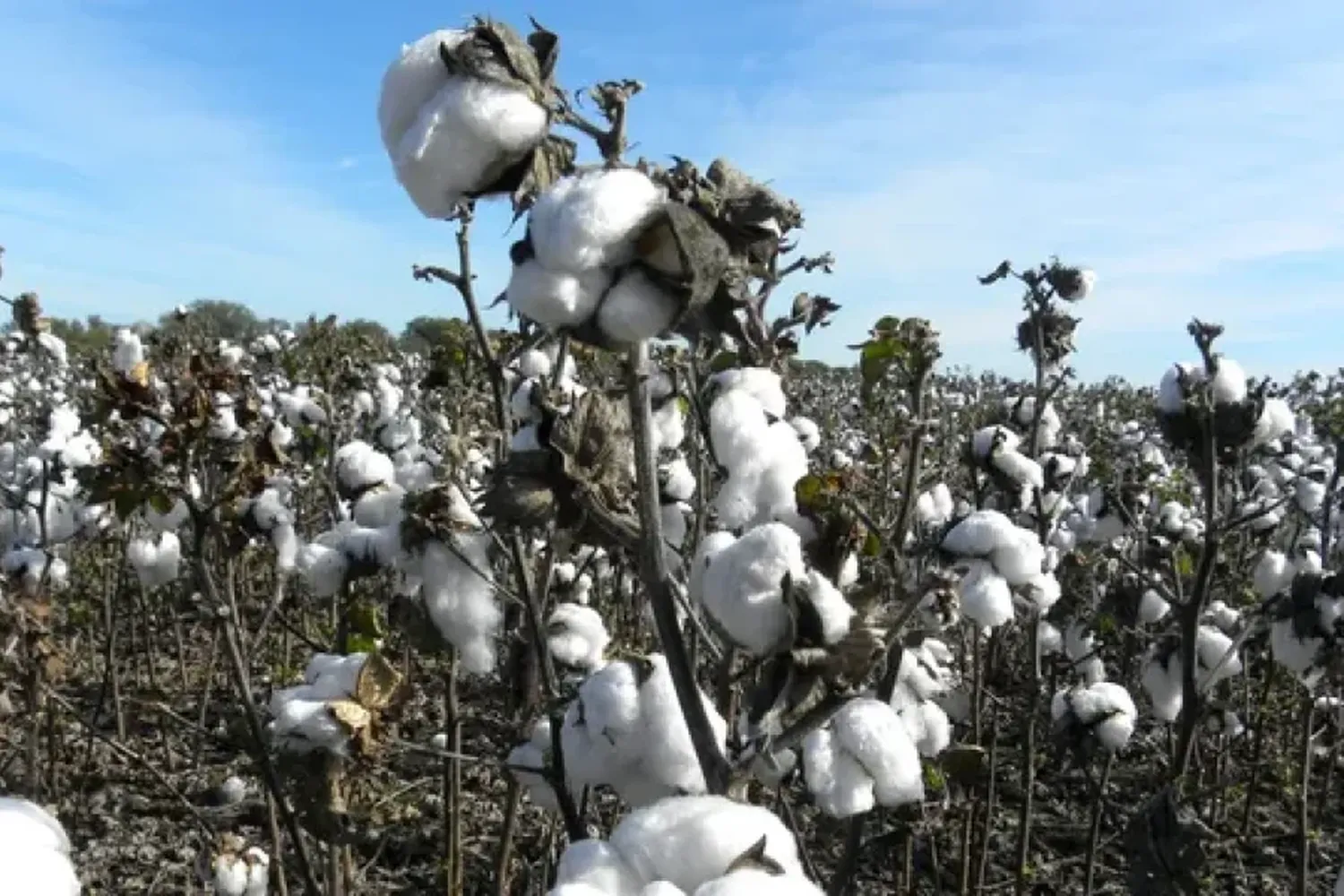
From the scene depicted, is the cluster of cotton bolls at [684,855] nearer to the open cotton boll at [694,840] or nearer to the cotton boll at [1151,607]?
the open cotton boll at [694,840]

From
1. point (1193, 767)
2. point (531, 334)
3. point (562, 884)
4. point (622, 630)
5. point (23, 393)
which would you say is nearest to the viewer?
point (562, 884)

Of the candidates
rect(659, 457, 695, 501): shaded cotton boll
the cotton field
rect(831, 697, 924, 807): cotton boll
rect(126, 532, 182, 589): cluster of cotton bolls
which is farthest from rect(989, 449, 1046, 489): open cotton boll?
rect(126, 532, 182, 589): cluster of cotton bolls

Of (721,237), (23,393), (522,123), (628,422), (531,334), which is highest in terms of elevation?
(23,393)

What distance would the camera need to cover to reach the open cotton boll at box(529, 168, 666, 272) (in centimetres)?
123

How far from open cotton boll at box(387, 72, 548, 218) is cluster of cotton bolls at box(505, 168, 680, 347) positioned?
7cm

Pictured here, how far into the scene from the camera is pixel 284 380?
11344 mm

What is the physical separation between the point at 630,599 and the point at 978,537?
3.73 meters

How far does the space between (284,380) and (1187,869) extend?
33.0 ft

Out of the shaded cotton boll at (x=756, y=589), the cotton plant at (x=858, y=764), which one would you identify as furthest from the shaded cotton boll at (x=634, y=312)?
the cotton plant at (x=858, y=764)

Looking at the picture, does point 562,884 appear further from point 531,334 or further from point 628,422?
point 531,334

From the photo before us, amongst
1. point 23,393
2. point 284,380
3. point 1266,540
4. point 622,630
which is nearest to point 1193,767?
point 1266,540

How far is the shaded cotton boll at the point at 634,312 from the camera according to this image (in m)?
1.25

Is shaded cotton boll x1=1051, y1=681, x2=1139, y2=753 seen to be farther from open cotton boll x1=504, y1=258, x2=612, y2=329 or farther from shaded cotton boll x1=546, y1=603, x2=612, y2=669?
open cotton boll x1=504, y1=258, x2=612, y2=329

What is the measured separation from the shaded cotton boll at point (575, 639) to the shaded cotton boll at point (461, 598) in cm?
41
